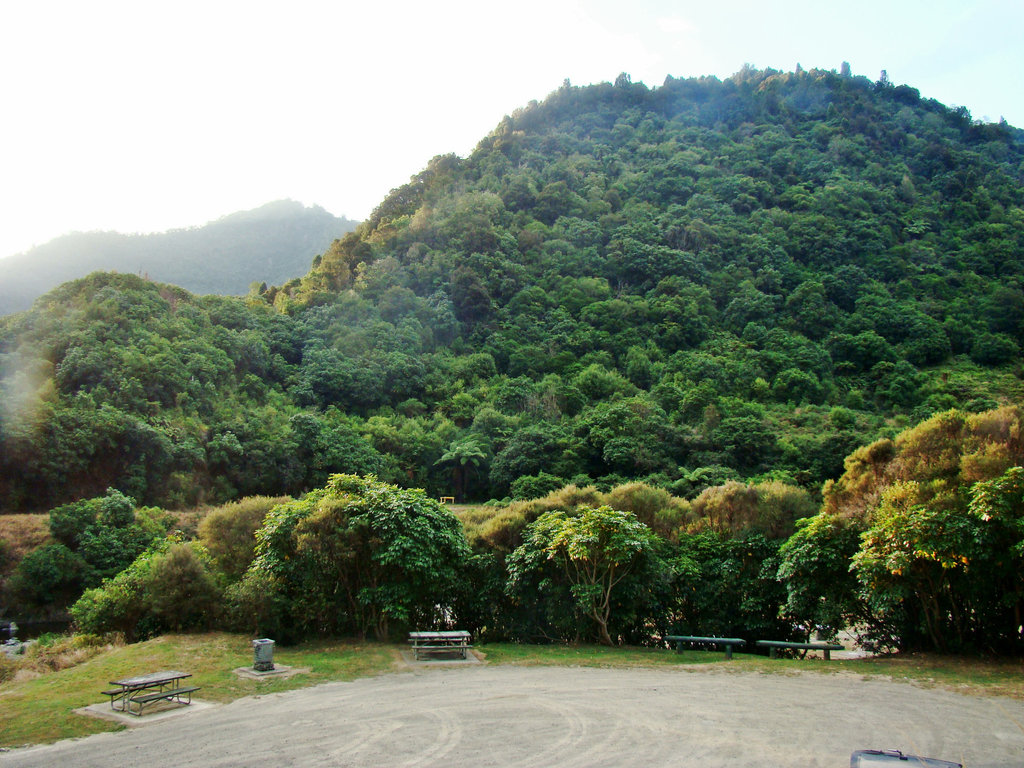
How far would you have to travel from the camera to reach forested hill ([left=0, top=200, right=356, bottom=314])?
3292 inches

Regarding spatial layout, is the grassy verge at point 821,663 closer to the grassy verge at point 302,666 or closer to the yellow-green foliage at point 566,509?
the grassy verge at point 302,666

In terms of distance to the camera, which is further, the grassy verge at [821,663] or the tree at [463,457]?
the tree at [463,457]

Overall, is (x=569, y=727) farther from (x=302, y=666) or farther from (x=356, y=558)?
(x=356, y=558)

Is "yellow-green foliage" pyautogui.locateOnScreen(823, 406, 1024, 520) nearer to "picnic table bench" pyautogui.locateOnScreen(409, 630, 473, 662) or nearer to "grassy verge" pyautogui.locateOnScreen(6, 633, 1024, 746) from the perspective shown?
"grassy verge" pyautogui.locateOnScreen(6, 633, 1024, 746)

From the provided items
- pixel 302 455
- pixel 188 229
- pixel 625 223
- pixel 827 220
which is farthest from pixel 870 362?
pixel 188 229

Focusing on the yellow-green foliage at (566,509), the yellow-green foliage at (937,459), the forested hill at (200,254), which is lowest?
the yellow-green foliage at (566,509)

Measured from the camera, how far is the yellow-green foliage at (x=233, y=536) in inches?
609

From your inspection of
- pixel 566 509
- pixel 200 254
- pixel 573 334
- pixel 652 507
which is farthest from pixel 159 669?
pixel 200 254

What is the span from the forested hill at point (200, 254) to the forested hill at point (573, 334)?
118ft

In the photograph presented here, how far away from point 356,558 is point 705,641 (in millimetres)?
7296

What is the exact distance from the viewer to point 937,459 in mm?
13023

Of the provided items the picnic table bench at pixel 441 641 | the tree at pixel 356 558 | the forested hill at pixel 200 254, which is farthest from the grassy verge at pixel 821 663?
the forested hill at pixel 200 254

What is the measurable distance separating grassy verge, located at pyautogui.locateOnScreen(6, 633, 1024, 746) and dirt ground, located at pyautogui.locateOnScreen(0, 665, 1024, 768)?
0.66m

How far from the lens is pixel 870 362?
5412 centimetres
